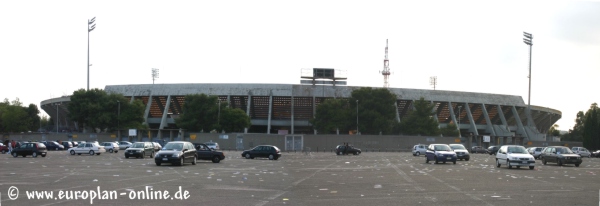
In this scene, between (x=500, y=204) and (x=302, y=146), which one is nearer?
(x=500, y=204)

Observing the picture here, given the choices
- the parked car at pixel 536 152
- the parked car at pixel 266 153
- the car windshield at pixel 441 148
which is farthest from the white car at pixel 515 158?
the parked car at pixel 536 152

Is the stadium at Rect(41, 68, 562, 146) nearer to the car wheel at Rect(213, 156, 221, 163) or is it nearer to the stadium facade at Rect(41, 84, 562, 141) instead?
the stadium facade at Rect(41, 84, 562, 141)

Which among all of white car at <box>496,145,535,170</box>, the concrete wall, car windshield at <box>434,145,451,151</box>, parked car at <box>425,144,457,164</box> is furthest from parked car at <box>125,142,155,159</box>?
the concrete wall

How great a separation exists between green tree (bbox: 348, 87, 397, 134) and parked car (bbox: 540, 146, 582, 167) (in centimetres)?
4873

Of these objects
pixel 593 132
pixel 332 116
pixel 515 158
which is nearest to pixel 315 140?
pixel 332 116

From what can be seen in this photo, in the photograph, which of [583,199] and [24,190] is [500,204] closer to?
[583,199]

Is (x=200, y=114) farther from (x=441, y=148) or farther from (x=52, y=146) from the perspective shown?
(x=441, y=148)

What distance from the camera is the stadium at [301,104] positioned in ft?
340

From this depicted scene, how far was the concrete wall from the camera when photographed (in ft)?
249

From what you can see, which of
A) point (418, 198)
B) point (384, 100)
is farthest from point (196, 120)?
point (418, 198)

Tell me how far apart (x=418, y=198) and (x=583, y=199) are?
15.0ft

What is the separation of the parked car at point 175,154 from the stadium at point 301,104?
211ft

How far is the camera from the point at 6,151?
61094mm

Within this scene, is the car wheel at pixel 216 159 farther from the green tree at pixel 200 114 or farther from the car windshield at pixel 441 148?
the green tree at pixel 200 114
